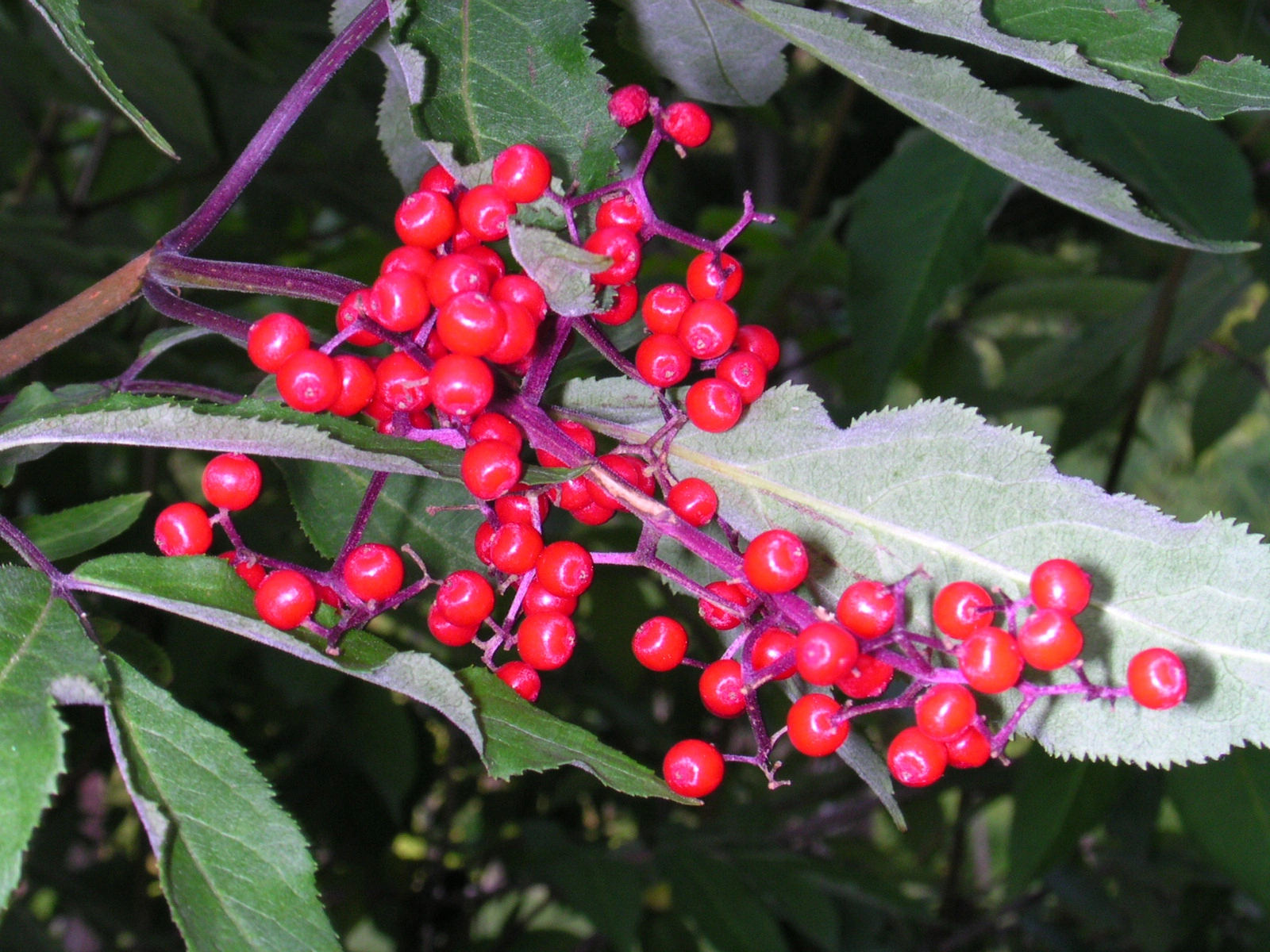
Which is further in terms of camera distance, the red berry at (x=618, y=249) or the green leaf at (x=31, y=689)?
A: the red berry at (x=618, y=249)

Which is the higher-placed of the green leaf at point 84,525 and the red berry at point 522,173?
the red berry at point 522,173

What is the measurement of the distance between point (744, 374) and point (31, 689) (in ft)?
1.58

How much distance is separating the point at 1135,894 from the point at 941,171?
1730 millimetres

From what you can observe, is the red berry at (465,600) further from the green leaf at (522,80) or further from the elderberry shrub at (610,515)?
the green leaf at (522,80)

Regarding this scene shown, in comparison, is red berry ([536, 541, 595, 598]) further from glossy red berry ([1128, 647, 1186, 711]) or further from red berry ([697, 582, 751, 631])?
glossy red berry ([1128, 647, 1186, 711])

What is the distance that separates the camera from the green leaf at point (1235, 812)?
1.62 meters

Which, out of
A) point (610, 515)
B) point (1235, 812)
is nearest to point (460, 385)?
point (610, 515)

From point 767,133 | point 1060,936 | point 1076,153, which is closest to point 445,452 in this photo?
point 1076,153

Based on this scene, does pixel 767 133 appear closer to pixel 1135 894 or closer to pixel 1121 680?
pixel 1135 894

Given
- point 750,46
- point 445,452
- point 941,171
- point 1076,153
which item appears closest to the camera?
point 445,452

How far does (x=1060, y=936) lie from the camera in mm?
2631

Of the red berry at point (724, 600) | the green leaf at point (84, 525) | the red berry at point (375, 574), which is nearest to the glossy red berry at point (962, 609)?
the red berry at point (724, 600)

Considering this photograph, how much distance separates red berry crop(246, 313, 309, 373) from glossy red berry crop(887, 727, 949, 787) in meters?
0.46

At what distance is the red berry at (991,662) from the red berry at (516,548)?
0.28 m
